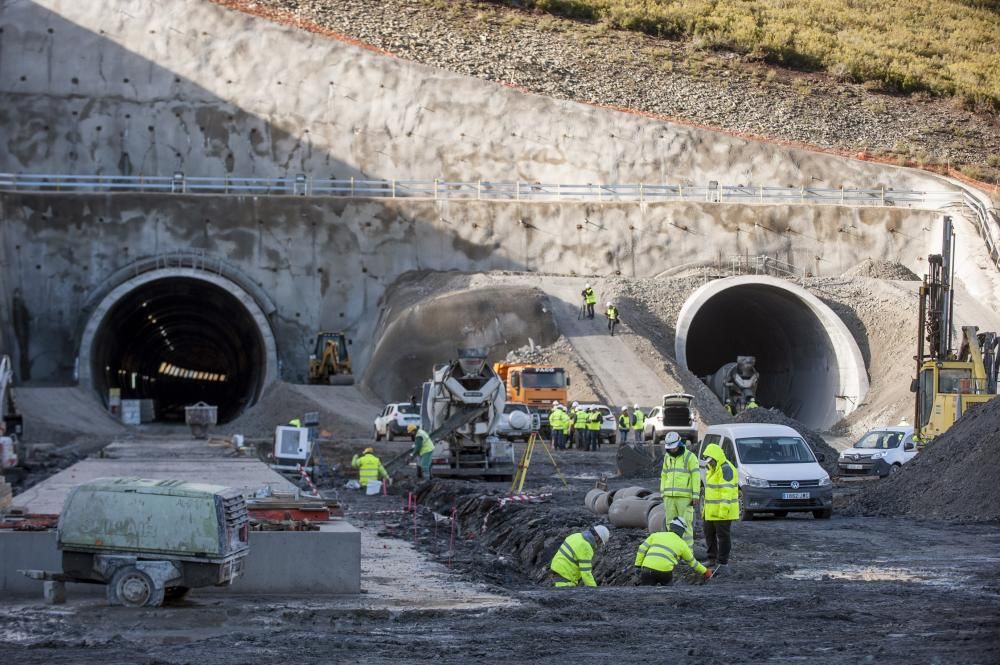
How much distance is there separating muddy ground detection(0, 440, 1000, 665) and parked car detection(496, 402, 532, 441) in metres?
18.1

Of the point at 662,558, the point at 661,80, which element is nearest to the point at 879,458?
the point at 662,558

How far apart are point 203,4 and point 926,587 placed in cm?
4517

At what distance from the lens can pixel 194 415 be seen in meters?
41.3

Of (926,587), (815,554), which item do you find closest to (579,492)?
(815,554)

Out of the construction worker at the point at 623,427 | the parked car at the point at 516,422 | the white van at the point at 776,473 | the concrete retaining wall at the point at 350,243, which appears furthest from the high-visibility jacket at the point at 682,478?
the concrete retaining wall at the point at 350,243

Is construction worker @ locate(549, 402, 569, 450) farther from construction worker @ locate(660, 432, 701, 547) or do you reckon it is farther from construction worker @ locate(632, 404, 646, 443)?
construction worker @ locate(660, 432, 701, 547)

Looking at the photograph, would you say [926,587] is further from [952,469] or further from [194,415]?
[194,415]

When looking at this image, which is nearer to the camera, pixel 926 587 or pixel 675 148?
pixel 926 587

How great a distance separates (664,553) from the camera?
43.1ft

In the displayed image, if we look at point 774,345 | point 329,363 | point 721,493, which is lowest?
point 721,493

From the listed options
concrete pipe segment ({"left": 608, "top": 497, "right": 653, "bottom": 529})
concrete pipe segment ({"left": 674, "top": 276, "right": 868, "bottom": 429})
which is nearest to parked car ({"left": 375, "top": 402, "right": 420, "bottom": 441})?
concrete pipe segment ({"left": 674, "top": 276, "right": 868, "bottom": 429})

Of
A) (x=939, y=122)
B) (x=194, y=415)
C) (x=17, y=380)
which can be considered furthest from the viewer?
(x=939, y=122)

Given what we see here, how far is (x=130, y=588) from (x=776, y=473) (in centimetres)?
1143

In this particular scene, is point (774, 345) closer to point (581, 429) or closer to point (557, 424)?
point (581, 429)
